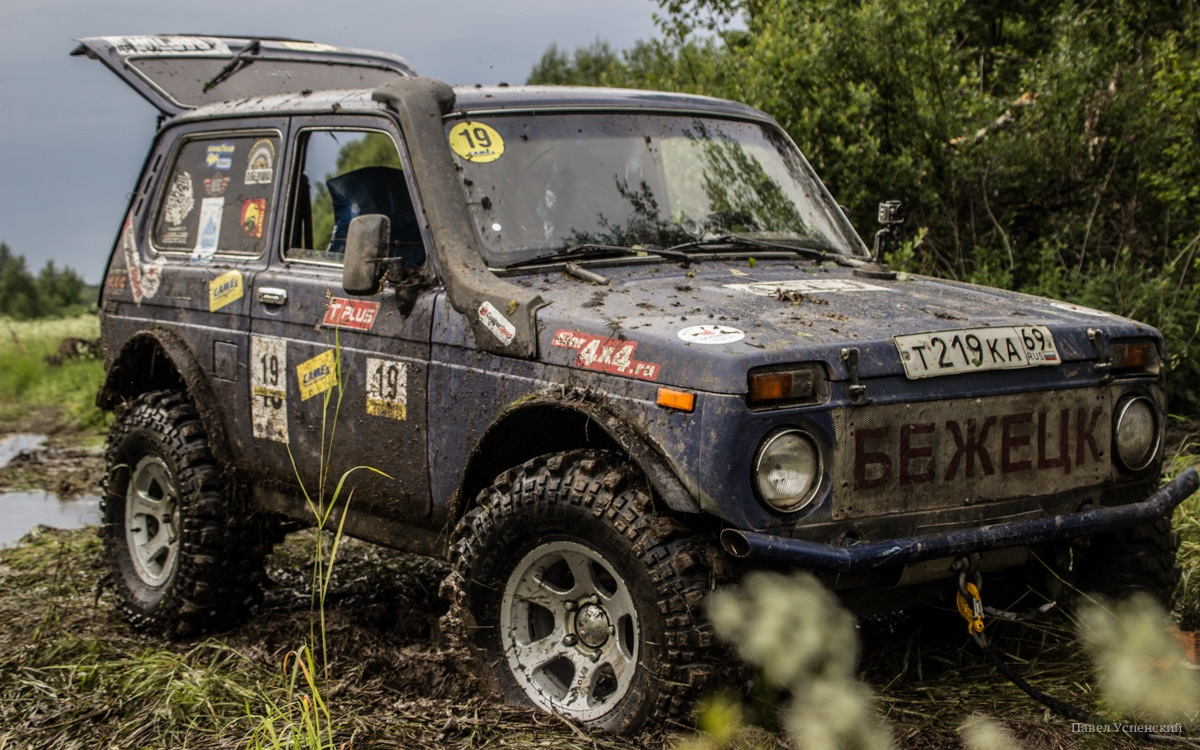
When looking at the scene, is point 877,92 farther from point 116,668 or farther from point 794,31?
point 116,668

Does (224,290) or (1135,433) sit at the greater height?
(224,290)

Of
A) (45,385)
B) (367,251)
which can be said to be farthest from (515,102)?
(45,385)

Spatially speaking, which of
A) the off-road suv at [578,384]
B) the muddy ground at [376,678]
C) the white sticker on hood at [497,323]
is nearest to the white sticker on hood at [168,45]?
the off-road suv at [578,384]

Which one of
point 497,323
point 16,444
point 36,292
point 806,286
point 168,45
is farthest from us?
point 36,292

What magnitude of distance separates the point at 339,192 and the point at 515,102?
3.24 ft

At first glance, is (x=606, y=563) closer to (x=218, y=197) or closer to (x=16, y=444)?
(x=218, y=197)

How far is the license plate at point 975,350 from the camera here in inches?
141

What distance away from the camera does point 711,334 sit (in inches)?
140

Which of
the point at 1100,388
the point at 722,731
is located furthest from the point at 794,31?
the point at 722,731

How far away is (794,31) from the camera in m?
8.86

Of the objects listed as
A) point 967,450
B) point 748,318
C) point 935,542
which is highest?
point 748,318

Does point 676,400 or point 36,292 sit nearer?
point 676,400

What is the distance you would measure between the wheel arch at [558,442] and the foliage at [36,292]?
20573 millimetres

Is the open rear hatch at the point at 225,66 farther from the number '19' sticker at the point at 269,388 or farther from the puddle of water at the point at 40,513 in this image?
the puddle of water at the point at 40,513
